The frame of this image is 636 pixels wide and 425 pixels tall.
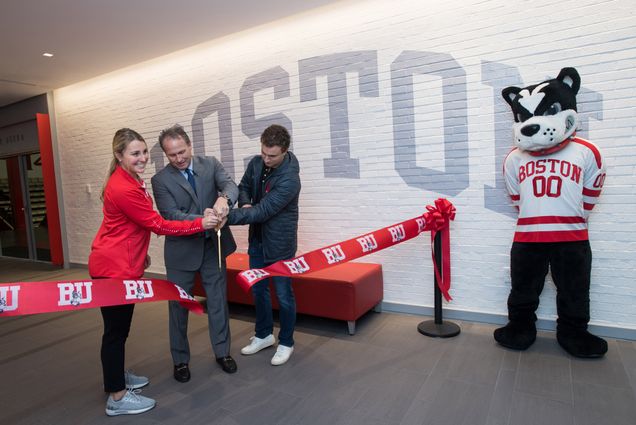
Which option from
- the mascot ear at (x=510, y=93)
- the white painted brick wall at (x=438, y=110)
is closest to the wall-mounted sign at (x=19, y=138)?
the white painted brick wall at (x=438, y=110)

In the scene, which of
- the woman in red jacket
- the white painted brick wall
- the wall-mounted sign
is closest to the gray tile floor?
the woman in red jacket

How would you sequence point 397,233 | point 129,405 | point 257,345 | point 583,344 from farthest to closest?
1. point 397,233
2. point 257,345
3. point 583,344
4. point 129,405

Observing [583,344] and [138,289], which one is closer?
[138,289]

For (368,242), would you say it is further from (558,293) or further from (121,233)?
(121,233)

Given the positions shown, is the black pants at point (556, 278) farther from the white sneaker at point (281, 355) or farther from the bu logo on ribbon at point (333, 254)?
the white sneaker at point (281, 355)

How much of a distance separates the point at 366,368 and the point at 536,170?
68.7 inches

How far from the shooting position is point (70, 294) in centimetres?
204

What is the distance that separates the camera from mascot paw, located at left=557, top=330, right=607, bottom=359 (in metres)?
2.70

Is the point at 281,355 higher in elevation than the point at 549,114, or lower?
lower

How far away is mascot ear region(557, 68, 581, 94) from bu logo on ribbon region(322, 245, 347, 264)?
6.09 ft

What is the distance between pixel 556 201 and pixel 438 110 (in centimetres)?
115

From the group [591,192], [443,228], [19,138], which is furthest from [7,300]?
[19,138]

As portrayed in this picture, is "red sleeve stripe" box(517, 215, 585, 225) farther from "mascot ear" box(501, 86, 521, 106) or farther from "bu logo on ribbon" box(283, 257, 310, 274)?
"bu logo on ribbon" box(283, 257, 310, 274)

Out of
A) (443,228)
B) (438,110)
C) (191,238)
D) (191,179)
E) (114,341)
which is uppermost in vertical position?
(438,110)
